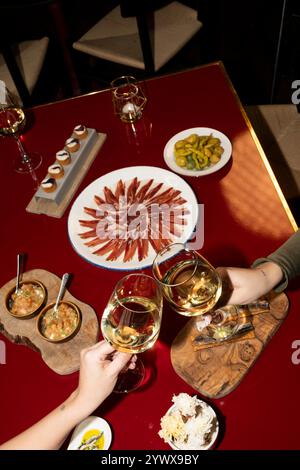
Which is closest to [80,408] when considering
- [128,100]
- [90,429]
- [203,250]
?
[90,429]

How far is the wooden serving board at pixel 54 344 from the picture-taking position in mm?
1251

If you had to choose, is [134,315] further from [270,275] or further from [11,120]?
[11,120]

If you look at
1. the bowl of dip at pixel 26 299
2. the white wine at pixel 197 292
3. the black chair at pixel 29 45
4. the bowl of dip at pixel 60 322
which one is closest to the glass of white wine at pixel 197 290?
the white wine at pixel 197 292

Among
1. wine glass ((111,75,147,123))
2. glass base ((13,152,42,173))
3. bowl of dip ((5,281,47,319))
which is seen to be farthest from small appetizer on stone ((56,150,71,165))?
bowl of dip ((5,281,47,319))

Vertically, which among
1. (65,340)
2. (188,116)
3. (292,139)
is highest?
(188,116)

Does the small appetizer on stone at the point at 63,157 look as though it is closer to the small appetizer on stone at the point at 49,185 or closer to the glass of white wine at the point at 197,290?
the small appetizer on stone at the point at 49,185

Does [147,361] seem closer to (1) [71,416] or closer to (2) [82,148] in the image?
(1) [71,416]

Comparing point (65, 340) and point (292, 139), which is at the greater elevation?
point (65, 340)

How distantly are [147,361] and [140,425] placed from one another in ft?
0.58

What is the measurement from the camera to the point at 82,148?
5.89 feet

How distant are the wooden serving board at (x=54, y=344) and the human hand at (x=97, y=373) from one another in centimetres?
19

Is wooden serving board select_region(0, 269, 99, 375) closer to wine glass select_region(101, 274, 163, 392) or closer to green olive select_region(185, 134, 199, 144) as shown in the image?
wine glass select_region(101, 274, 163, 392)

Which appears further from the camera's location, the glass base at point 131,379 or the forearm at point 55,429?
the glass base at point 131,379

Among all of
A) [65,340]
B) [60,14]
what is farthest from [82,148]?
[60,14]
